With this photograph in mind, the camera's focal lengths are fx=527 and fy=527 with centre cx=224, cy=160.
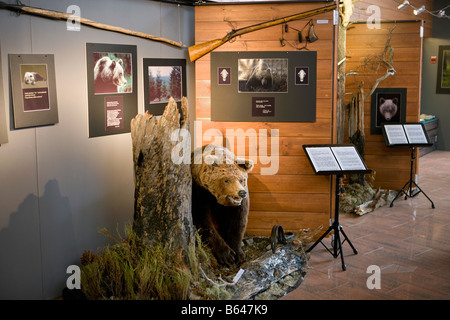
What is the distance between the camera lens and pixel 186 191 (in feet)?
15.0

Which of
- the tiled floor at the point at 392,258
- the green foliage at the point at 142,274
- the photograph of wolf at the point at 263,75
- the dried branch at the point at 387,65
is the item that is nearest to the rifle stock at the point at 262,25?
the photograph of wolf at the point at 263,75

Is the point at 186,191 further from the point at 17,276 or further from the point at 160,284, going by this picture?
the point at 17,276

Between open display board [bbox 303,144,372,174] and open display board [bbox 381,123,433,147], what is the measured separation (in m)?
2.48

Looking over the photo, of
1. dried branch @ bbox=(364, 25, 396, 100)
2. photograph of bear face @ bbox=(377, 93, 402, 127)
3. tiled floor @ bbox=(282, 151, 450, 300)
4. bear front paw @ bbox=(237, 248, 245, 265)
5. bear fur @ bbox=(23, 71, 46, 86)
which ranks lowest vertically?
tiled floor @ bbox=(282, 151, 450, 300)

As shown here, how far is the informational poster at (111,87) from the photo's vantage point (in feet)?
15.8

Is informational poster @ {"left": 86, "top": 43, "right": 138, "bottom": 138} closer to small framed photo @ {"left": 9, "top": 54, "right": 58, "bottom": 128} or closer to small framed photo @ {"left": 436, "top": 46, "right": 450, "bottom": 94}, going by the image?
small framed photo @ {"left": 9, "top": 54, "right": 58, "bottom": 128}

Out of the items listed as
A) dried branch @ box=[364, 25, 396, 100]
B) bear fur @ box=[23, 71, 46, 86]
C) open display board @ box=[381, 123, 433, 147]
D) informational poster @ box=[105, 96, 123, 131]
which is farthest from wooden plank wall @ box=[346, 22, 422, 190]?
bear fur @ box=[23, 71, 46, 86]

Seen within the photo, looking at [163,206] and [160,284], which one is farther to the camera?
[163,206]

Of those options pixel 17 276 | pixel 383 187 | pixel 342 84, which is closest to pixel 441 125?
pixel 383 187

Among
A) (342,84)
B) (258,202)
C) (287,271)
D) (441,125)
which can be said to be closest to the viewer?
(287,271)

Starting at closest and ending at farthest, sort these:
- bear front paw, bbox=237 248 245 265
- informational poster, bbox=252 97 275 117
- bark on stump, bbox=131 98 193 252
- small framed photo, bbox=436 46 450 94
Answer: bark on stump, bbox=131 98 193 252 < bear front paw, bbox=237 248 245 265 < informational poster, bbox=252 97 275 117 < small framed photo, bbox=436 46 450 94

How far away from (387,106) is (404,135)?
1.93ft

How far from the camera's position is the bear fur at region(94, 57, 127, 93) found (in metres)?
4.86
